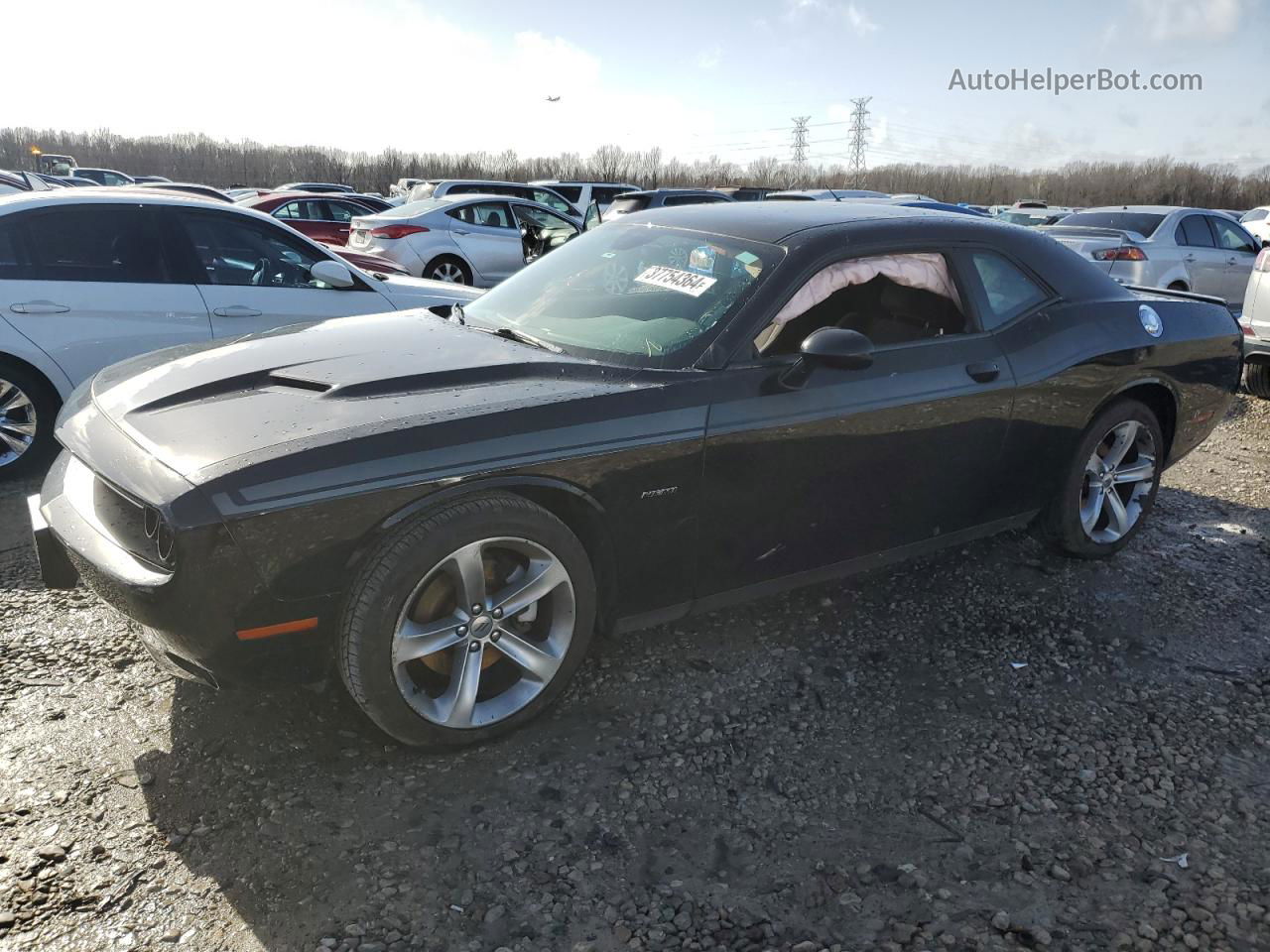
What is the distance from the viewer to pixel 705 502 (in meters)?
3.09

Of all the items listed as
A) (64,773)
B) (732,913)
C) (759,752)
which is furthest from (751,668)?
(64,773)

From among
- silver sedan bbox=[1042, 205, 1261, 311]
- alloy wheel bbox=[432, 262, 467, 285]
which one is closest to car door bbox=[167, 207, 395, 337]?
alloy wheel bbox=[432, 262, 467, 285]

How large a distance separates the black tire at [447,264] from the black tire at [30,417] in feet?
25.2

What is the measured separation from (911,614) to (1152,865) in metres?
1.48

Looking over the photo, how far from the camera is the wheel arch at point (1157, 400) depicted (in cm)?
426

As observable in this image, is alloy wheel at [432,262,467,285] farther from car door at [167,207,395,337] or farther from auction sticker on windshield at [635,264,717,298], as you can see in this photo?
auction sticker on windshield at [635,264,717,298]

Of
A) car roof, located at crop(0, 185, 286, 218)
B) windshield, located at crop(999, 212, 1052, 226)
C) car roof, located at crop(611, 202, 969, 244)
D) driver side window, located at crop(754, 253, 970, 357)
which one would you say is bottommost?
driver side window, located at crop(754, 253, 970, 357)

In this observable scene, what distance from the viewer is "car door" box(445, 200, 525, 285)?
12648 mm

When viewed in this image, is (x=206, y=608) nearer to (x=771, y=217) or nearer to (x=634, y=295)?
(x=634, y=295)

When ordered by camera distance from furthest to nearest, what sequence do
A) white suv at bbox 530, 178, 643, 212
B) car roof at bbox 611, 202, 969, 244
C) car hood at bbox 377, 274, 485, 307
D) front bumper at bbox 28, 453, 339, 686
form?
1. white suv at bbox 530, 178, 643, 212
2. car hood at bbox 377, 274, 485, 307
3. car roof at bbox 611, 202, 969, 244
4. front bumper at bbox 28, 453, 339, 686

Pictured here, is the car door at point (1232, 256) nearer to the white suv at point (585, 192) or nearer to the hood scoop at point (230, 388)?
the white suv at point (585, 192)

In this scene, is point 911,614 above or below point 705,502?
below

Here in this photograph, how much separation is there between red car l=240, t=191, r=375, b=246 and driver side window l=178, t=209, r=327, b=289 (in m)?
10.9

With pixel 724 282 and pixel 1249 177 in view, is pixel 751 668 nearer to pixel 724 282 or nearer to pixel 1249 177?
pixel 724 282
